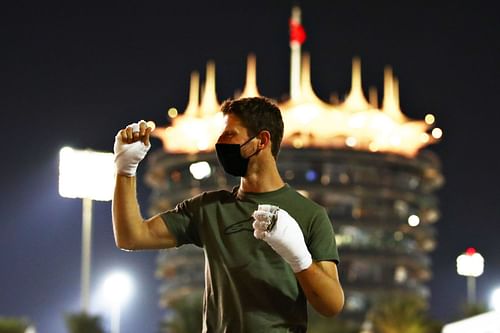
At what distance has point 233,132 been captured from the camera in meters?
6.37

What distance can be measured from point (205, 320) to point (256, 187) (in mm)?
671

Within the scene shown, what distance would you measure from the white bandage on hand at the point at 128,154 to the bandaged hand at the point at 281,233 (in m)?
0.73

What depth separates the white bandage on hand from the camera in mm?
6379

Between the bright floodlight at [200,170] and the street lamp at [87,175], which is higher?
the bright floodlight at [200,170]

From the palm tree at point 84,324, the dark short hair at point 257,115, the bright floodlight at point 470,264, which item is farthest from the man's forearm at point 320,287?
the bright floodlight at point 470,264

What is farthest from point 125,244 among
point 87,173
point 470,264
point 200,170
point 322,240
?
point 200,170

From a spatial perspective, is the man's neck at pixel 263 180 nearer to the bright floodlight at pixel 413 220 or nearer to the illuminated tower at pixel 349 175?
the illuminated tower at pixel 349 175

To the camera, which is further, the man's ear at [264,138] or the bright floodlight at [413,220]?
the bright floodlight at [413,220]

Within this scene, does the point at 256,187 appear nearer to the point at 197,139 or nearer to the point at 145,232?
the point at 145,232

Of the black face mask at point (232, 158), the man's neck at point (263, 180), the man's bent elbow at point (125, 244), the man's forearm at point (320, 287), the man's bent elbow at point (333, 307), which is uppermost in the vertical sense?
the black face mask at point (232, 158)

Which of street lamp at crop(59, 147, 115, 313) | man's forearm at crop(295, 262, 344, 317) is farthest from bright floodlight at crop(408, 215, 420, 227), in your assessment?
man's forearm at crop(295, 262, 344, 317)

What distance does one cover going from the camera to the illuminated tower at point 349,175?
148 m

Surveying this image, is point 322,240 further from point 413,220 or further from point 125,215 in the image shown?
point 413,220

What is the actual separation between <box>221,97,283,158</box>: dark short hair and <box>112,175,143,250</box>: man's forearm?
0.63 m
